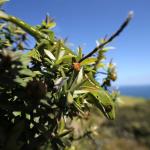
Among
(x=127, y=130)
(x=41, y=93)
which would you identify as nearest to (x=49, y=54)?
(x=41, y=93)

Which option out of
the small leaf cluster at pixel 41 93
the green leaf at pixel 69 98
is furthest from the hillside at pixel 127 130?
the green leaf at pixel 69 98

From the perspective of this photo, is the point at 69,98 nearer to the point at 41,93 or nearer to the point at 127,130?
the point at 41,93

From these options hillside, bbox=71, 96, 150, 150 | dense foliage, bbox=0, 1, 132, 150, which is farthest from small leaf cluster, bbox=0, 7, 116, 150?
hillside, bbox=71, 96, 150, 150

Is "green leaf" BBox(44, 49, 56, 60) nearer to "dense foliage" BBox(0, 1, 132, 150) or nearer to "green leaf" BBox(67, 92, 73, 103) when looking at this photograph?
"dense foliage" BBox(0, 1, 132, 150)

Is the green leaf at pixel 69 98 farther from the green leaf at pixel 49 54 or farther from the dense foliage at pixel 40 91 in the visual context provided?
the green leaf at pixel 49 54

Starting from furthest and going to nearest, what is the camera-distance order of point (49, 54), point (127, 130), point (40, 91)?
point (127, 130)
point (49, 54)
point (40, 91)

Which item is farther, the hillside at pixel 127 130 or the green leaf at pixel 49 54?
the hillside at pixel 127 130

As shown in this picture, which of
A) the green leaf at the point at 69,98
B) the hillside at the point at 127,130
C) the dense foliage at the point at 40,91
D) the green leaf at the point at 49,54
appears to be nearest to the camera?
the dense foliage at the point at 40,91

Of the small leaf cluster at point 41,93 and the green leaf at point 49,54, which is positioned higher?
the green leaf at point 49,54

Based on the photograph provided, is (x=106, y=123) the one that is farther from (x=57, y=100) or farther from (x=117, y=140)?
(x=57, y=100)
